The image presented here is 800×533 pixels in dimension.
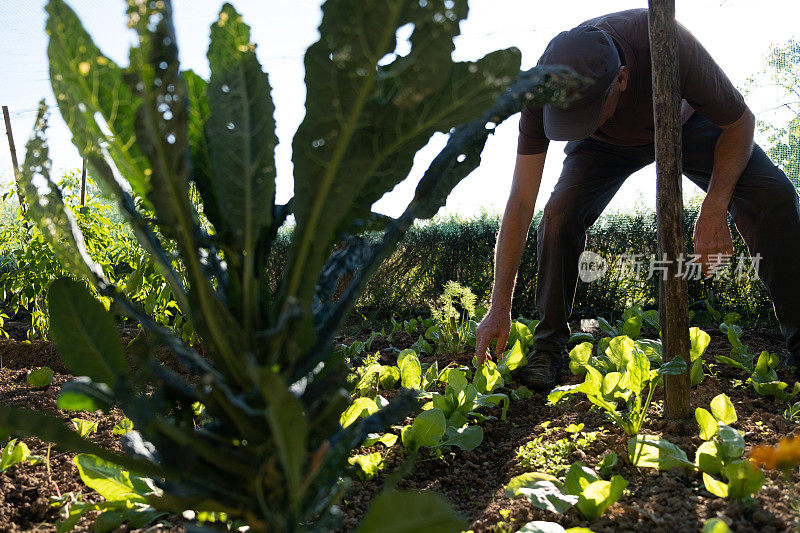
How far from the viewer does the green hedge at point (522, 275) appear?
5863 millimetres

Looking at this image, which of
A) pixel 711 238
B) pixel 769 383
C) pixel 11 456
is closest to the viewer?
pixel 11 456

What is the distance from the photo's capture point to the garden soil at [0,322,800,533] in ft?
4.36

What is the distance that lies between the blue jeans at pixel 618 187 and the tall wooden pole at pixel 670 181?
121 cm

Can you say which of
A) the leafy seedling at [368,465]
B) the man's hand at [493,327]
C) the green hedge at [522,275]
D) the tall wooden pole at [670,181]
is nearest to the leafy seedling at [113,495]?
the leafy seedling at [368,465]

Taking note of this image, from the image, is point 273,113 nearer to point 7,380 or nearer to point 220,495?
point 220,495

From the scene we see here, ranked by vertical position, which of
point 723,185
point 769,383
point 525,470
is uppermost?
point 723,185

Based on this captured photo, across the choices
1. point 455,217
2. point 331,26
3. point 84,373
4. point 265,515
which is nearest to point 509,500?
point 265,515

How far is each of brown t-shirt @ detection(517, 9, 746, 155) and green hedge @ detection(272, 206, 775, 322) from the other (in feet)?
9.69

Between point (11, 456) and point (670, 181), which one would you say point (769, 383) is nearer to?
point (670, 181)

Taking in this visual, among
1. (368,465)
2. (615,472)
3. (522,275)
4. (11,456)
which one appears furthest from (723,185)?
(522,275)

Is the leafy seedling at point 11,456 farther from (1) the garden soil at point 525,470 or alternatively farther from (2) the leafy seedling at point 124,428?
(2) the leafy seedling at point 124,428

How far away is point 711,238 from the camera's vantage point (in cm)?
257

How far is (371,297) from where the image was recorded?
7129mm

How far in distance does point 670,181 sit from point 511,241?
103 centimetres
